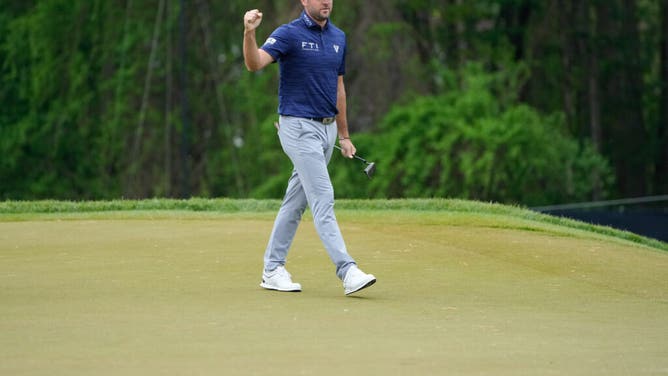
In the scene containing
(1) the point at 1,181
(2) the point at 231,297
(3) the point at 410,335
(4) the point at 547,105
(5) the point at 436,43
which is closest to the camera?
(3) the point at 410,335

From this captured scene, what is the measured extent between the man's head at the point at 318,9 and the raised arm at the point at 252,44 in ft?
1.52

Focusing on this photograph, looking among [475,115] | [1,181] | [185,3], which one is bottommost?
[1,181]

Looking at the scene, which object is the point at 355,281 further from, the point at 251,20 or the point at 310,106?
the point at 251,20

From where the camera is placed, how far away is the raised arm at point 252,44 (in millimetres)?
9211

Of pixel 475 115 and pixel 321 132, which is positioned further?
pixel 475 115

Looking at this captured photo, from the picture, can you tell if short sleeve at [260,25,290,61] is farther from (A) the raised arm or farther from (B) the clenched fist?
(B) the clenched fist

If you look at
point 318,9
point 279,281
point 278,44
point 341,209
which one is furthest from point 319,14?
point 341,209

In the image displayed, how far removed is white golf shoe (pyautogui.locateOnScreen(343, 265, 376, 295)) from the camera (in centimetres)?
923

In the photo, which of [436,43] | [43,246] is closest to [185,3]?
[436,43]

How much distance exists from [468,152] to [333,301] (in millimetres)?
24014

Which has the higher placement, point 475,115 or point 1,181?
point 475,115

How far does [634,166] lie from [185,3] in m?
19.1

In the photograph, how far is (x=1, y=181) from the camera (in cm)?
3484

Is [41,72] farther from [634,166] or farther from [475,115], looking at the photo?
[634,166]
